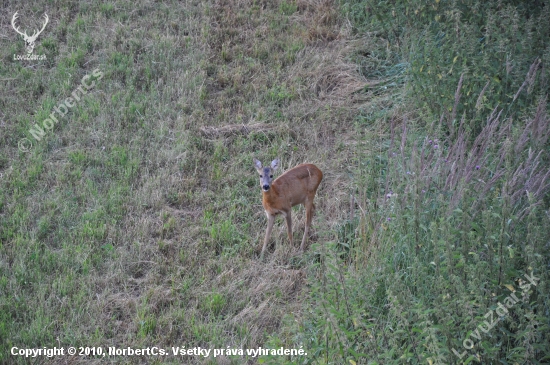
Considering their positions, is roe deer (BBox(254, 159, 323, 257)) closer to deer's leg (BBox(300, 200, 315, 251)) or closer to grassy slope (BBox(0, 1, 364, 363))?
deer's leg (BBox(300, 200, 315, 251))

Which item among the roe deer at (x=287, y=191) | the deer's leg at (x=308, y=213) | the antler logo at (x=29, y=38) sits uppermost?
the antler logo at (x=29, y=38)

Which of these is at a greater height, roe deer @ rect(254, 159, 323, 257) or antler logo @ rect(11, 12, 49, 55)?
antler logo @ rect(11, 12, 49, 55)

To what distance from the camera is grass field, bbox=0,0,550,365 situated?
546 cm

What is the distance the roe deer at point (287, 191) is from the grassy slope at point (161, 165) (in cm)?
30

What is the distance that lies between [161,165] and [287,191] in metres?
2.47

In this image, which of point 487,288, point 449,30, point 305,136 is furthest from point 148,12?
point 487,288

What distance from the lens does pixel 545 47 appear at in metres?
8.97

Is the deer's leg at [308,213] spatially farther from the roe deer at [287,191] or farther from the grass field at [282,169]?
the grass field at [282,169]

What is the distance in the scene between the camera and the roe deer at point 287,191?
784 centimetres

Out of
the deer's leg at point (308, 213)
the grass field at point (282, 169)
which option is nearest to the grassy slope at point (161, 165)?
the grass field at point (282, 169)

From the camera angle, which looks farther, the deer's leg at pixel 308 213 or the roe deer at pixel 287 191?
the deer's leg at pixel 308 213

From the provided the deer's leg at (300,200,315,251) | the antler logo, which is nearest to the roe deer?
the deer's leg at (300,200,315,251)

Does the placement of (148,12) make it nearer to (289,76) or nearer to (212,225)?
(289,76)

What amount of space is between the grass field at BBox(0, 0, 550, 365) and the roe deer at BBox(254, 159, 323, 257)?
304 millimetres
